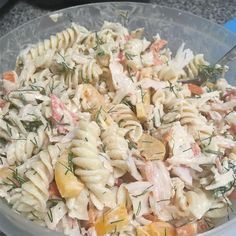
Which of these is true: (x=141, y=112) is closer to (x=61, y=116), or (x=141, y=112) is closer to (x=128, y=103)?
(x=128, y=103)

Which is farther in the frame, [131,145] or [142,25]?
[142,25]

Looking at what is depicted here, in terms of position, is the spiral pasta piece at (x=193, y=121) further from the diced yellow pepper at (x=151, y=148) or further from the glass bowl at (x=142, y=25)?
the glass bowl at (x=142, y=25)

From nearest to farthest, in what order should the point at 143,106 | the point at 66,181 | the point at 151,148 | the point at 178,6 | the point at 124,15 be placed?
the point at 66,181 → the point at 151,148 → the point at 143,106 → the point at 124,15 → the point at 178,6

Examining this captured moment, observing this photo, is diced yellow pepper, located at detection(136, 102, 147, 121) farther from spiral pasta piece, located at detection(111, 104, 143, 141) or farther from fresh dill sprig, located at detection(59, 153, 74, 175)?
fresh dill sprig, located at detection(59, 153, 74, 175)

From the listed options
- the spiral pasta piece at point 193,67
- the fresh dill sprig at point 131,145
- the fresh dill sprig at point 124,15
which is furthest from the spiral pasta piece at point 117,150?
the fresh dill sprig at point 124,15

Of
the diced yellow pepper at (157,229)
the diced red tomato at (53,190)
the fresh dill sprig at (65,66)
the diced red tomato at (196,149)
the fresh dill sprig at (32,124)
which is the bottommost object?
the diced yellow pepper at (157,229)

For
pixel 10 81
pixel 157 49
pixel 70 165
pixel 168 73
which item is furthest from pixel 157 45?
pixel 70 165

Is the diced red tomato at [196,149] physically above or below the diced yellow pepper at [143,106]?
below
